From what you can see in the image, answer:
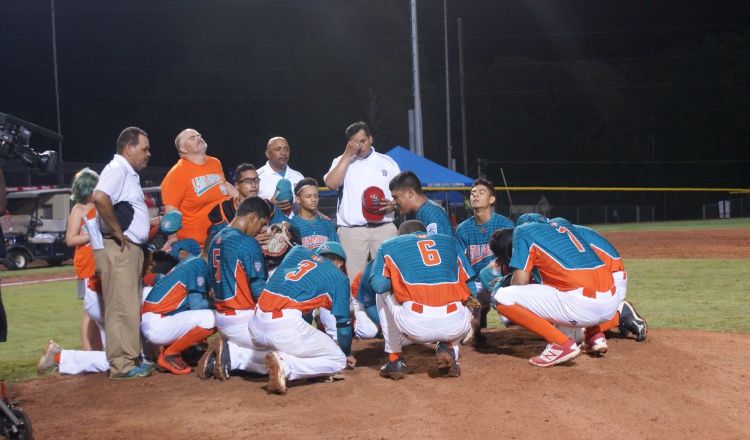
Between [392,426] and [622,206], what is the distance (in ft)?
134

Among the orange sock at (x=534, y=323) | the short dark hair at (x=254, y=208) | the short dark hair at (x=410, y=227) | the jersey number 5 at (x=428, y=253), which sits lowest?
the orange sock at (x=534, y=323)

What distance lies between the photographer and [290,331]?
549cm

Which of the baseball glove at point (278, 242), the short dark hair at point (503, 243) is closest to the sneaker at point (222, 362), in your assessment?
the baseball glove at point (278, 242)

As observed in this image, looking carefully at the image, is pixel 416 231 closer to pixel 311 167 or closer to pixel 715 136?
pixel 311 167

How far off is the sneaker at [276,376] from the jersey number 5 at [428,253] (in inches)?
53.1

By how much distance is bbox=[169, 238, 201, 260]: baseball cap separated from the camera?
6.98 meters

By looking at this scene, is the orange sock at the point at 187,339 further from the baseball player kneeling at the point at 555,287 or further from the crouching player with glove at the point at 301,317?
the baseball player kneeling at the point at 555,287

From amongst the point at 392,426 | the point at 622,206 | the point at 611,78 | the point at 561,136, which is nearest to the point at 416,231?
the point at 392,426

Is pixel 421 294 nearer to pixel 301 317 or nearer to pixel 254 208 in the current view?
pixel 301 317

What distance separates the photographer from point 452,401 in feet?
15.9

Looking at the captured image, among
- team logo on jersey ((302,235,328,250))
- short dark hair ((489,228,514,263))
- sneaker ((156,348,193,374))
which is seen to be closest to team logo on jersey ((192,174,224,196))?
team logo on jersey ((302,235,328,250))

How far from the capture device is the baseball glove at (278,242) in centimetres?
677

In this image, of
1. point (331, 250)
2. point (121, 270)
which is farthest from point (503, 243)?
point (121, 270)

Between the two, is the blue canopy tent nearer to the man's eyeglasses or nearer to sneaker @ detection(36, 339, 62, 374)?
the man's eyeglasses
